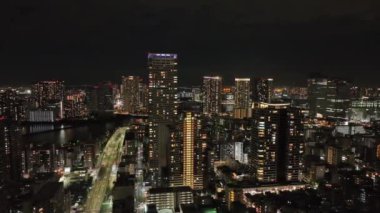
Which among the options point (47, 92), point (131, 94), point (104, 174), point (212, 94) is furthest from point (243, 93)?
point (47, 92)

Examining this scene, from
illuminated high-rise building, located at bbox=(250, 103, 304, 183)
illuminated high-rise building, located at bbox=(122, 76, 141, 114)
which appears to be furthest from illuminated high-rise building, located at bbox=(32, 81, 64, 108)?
illuminated high-rise building, located at bbox=(250, 103, 304, 183)

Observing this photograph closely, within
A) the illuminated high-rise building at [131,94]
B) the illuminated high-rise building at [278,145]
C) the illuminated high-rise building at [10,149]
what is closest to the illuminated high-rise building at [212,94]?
the illuminated high-rise building at [131,94]

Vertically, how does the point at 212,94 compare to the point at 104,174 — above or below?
above

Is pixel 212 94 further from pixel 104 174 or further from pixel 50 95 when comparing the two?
pixel 104 174

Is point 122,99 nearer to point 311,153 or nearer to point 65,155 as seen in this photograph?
point 65,155

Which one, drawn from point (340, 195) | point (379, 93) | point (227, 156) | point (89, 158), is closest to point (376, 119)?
point (379, 93)

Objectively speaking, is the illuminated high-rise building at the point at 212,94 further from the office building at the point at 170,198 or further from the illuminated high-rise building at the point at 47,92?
the office building at the point at 170,198
